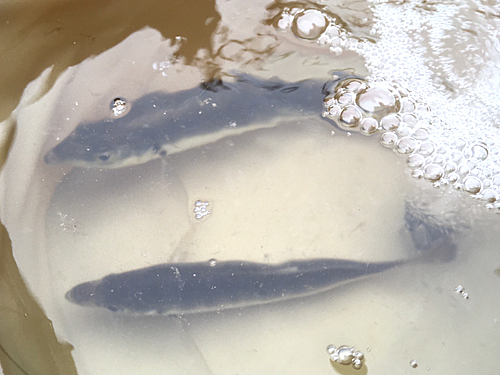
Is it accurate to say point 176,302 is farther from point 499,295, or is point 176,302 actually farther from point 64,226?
point 499,295

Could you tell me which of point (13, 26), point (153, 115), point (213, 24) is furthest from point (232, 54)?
point (13, 26)

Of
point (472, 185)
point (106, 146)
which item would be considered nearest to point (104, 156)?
point (106, 146)

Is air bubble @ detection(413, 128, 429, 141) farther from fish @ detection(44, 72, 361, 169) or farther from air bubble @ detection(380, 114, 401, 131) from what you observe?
fish @ detection(44, 72, 361, 169)

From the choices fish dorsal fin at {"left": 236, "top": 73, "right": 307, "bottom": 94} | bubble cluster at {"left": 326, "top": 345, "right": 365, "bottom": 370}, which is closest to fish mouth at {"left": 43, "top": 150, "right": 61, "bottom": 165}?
fish dorsal fin at {"left": 236, "top": 73, "right": 307, "bottom": 94}

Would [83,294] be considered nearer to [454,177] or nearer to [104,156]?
[104,156]

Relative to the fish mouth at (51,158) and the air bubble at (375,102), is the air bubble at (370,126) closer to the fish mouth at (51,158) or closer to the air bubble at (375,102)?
the air bubble at (375,102)

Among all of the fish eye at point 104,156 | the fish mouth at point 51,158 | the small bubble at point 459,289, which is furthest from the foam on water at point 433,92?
the fish mouth at point 51,158

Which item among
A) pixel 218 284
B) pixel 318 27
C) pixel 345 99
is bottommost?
pixel 218 284
